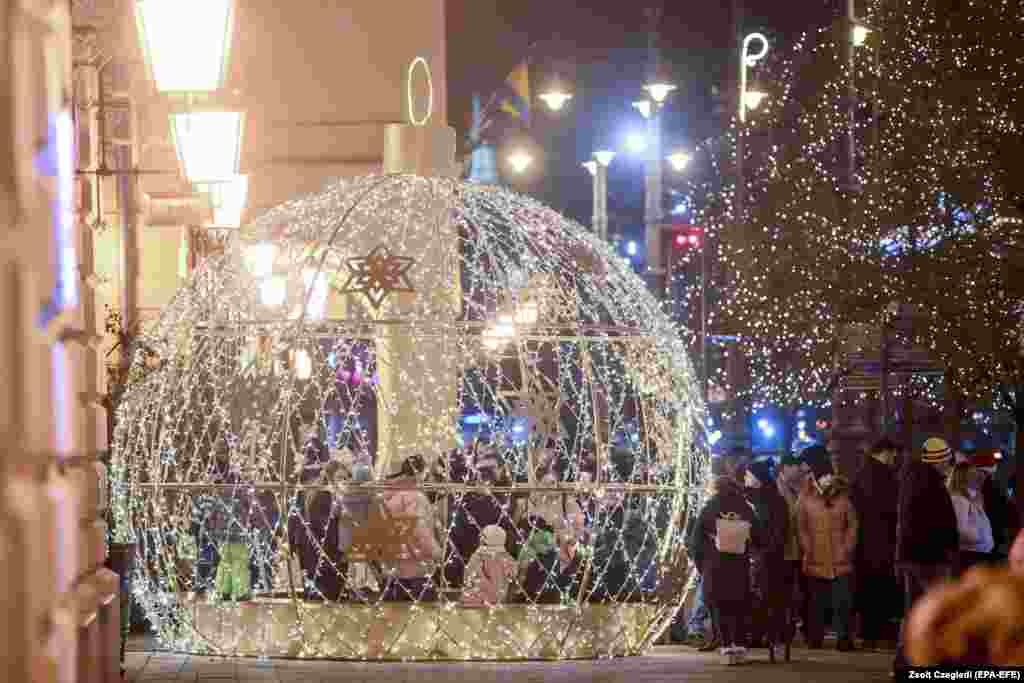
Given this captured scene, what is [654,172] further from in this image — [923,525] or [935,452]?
[923,525]

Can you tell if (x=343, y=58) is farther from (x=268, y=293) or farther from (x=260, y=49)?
(x=268, y=293)

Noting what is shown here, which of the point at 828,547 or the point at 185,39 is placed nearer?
the point at 185,39

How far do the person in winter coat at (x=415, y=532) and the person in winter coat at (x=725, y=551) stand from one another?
2586mm

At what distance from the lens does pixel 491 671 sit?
45.5ft

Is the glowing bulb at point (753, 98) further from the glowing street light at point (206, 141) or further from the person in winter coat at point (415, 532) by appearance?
the glowing street light at point (206, 141)

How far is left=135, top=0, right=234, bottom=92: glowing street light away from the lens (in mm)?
9898

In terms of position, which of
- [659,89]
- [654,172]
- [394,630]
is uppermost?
[659,89]

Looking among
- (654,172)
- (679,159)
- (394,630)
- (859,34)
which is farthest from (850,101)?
(394,630)

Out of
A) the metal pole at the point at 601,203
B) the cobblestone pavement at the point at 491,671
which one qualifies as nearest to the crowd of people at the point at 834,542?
the cobblestone pavement at the point at 491,671

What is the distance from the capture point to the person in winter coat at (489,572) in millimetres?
14336

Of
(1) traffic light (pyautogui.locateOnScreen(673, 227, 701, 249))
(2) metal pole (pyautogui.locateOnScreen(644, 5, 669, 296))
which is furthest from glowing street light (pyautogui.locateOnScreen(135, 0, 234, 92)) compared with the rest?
(1) traffic light (pyautogui.locateOnScreen(673, 227, 701, 249))

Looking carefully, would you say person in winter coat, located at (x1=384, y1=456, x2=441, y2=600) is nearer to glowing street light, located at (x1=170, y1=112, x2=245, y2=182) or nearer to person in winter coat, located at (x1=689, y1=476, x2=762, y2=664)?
glowing street light, located at (x1=170, y1=112, x2=245, y2=182)

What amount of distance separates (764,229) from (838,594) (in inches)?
425

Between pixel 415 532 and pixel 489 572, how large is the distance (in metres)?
0.87
